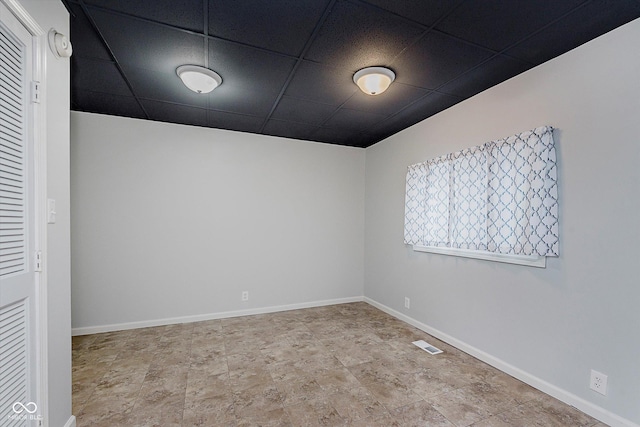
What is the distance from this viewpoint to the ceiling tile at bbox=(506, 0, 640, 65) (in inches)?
65.1

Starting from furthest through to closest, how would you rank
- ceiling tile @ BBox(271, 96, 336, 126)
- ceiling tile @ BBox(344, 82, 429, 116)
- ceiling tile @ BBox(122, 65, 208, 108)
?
ceiling tile @ BBox(271, 96, 336, 126) < ceiling tile @ BBox(344, 82, 429, 116) < ceiling tile @ BBox(122, 65, 208, 108)

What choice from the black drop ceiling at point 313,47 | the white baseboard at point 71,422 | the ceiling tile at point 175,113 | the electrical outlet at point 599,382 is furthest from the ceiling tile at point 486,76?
the white baseboard at point 71,422

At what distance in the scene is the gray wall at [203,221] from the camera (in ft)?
10.8

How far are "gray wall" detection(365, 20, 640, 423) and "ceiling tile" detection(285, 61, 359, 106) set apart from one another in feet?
4.02

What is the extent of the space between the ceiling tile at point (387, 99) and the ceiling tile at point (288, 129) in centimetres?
84

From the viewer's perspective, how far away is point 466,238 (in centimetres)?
279

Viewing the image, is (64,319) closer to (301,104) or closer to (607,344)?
(301,104)

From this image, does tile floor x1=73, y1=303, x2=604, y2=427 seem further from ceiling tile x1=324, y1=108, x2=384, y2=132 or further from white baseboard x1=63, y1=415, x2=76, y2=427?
ceiling tile x1=324, y1=108, x2=384, y2=132

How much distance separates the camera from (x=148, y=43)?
2014 mm

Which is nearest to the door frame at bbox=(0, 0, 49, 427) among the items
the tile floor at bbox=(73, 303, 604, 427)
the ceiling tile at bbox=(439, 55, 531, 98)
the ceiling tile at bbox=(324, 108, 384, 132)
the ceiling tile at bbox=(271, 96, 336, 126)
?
the tile floor at bbox=(73, 303, 604, 427)

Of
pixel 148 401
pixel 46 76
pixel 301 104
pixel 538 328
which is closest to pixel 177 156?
pixel 301 104

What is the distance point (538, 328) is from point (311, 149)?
331 centimetres

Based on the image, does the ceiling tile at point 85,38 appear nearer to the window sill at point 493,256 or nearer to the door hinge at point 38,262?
the door hinge at point 38,262

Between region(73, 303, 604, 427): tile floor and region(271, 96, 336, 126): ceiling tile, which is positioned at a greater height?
region(271, 96, 336, 126): ceiling tile
